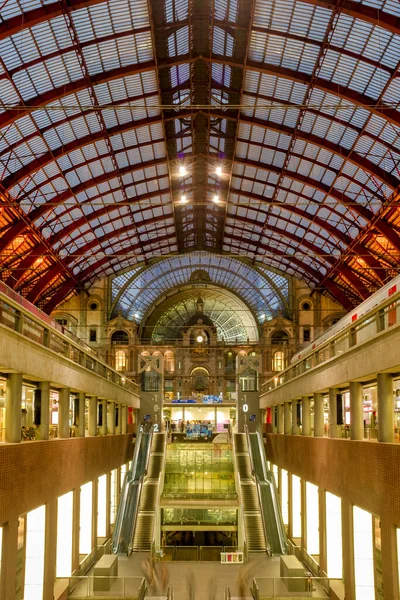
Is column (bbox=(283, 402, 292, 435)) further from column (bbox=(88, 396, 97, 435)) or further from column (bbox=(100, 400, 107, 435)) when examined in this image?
column (bbox=(88, 396, 97, 435))

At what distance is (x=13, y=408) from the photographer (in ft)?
69.0

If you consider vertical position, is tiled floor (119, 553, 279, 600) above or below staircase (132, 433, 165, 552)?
below

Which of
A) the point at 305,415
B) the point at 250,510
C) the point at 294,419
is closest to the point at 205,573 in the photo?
the point at 250,510

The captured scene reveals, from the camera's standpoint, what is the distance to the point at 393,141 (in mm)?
45781

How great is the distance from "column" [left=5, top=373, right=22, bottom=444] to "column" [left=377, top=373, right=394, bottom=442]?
10.9m

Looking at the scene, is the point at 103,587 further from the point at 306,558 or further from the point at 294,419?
the point at 294,419

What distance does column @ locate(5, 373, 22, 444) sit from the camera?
21.0 metres

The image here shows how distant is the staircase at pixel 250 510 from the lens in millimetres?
38281

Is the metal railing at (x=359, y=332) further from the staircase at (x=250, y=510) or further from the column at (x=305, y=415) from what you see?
the staircase at (x=250, y=510)

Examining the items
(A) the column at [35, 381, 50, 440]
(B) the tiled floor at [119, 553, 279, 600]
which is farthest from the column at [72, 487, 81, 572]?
(A) the column at [35, 381, 50, 440]

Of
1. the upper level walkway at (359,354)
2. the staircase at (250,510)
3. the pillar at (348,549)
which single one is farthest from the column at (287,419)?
the pillar at (348,549)

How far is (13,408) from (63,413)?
846 cm

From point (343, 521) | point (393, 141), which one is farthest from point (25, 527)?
point (393, 141)

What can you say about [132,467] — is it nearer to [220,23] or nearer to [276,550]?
[276,550]
